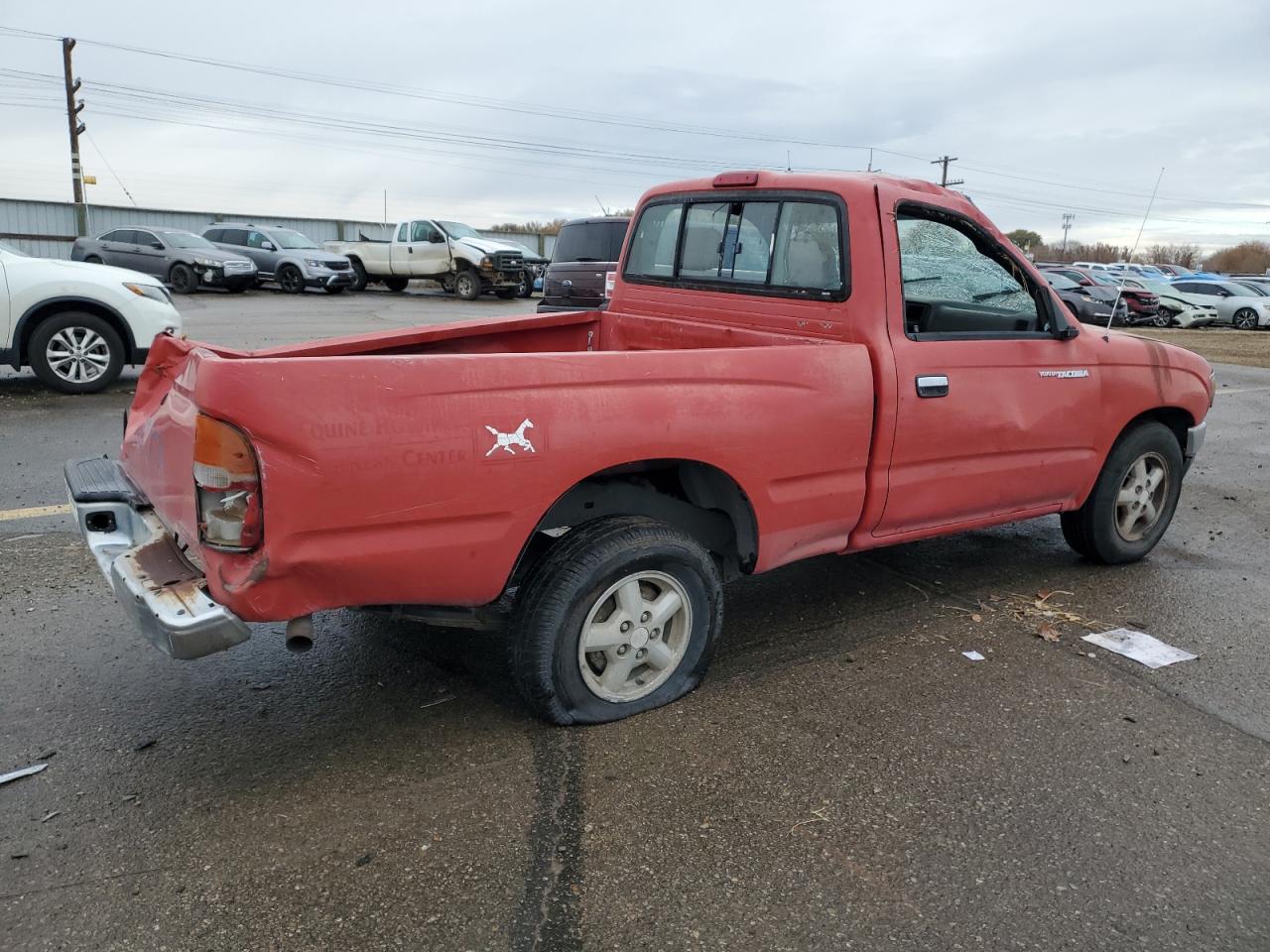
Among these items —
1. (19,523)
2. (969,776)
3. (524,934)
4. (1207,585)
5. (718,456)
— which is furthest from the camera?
(19,523)

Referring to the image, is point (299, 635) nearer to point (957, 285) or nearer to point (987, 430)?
point (987, 430)

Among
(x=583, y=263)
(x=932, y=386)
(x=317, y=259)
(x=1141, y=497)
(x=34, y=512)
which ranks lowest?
(x=34, y=512)

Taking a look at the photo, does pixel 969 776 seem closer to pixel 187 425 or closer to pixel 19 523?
pixel 187 425

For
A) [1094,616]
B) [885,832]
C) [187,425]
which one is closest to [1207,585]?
[1094,616]

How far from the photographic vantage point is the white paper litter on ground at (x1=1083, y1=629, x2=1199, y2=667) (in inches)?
157

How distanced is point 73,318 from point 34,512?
13.7ft

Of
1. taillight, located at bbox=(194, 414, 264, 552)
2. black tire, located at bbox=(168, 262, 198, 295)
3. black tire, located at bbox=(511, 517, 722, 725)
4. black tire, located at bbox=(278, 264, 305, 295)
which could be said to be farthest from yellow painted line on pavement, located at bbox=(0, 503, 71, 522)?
black tire, located at bbox=(278, 264, 305, 295)

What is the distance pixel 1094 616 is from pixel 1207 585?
937 millimetres

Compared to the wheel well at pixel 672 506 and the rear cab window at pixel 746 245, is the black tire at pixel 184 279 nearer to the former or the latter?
the rear cab window at pixel 746 245

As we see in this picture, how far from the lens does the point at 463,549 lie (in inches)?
114

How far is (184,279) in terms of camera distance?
23.4 m

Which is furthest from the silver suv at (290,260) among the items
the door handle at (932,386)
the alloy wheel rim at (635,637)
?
the alloy wheel rim at (635,637)

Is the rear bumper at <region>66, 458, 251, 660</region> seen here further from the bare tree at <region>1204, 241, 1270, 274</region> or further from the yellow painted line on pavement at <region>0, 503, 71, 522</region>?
the bare tree at <region>1204, 241, 1270, 274</region>

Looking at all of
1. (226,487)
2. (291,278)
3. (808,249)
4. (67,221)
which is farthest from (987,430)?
(67,221)
